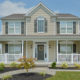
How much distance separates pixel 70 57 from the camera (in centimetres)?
1812

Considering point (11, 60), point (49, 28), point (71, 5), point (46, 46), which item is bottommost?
point (11, 60)

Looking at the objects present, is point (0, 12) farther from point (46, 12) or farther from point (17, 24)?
point (46, 12)

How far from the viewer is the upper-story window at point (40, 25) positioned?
67.2 feet

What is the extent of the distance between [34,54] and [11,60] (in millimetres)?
3465

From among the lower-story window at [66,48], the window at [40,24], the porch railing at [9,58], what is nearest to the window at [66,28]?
the lower-story window at [66,48]

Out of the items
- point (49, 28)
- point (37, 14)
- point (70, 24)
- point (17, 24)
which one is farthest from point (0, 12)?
point (70, 24)

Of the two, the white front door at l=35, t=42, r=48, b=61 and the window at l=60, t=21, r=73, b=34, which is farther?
the window at l=60, t=21, r=73, b=34

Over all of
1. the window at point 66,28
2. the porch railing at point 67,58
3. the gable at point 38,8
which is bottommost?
the porch railing at point 67,58

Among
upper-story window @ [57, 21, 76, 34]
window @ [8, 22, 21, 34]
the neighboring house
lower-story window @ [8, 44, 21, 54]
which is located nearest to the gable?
the neighboring house

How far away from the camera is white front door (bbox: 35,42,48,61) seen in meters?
20.3

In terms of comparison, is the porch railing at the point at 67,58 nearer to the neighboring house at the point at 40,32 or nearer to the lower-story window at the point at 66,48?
the neighboring house at the point at 40,32

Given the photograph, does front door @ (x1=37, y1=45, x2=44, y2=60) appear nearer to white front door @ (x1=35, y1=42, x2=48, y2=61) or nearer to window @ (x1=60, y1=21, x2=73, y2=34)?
white front door @ (x1=35, y1=42, x2=48, y2=61)

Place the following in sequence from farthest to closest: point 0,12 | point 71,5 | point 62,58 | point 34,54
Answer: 1. point 0,12
2. point 71,5
3. point 34,54
4. point 62,58

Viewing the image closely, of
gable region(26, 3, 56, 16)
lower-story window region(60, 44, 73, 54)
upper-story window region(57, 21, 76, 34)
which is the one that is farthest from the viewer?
upper-story window region(57, 21, 76, 34)
